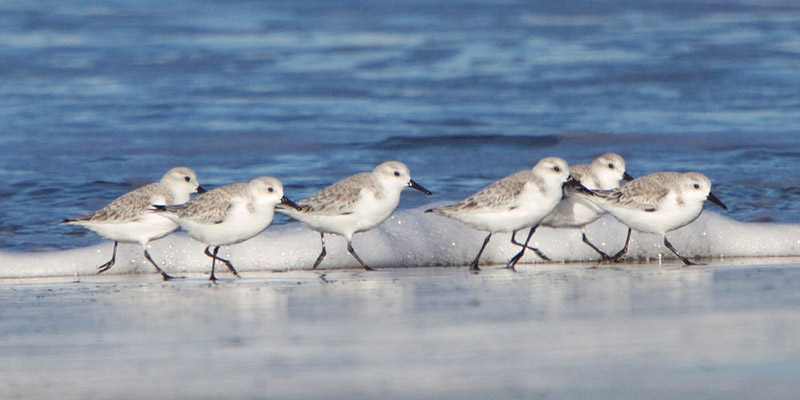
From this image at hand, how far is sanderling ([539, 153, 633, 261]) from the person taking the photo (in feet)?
23.9

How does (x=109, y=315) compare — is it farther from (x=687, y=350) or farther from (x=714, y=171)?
(x=714, y=171)

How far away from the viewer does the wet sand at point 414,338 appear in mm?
3795

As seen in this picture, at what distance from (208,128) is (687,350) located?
33.1 feet

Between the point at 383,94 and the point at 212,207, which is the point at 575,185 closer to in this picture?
the point at 212,207

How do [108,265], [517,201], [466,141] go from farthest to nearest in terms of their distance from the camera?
1. [466,141]
2. [108,265]
3. [517,201]

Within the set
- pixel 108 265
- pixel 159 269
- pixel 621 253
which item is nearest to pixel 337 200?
pixel 159 269

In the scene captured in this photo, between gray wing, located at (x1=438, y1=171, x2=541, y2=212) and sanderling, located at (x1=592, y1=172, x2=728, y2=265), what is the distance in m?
0.46

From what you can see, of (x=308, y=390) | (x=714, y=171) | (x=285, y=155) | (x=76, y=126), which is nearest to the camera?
(x=308, y=390)

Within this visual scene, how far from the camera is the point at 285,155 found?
472 inches

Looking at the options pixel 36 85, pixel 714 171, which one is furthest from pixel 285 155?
pixel 36 85

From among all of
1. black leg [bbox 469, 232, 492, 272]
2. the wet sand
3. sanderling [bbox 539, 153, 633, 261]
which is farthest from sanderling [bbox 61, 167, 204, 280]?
sanderling [bbox 539, 153, 633, 261]

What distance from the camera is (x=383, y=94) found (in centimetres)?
1548

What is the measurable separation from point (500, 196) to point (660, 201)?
926 mm

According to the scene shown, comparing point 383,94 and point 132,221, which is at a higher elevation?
point 132,221
